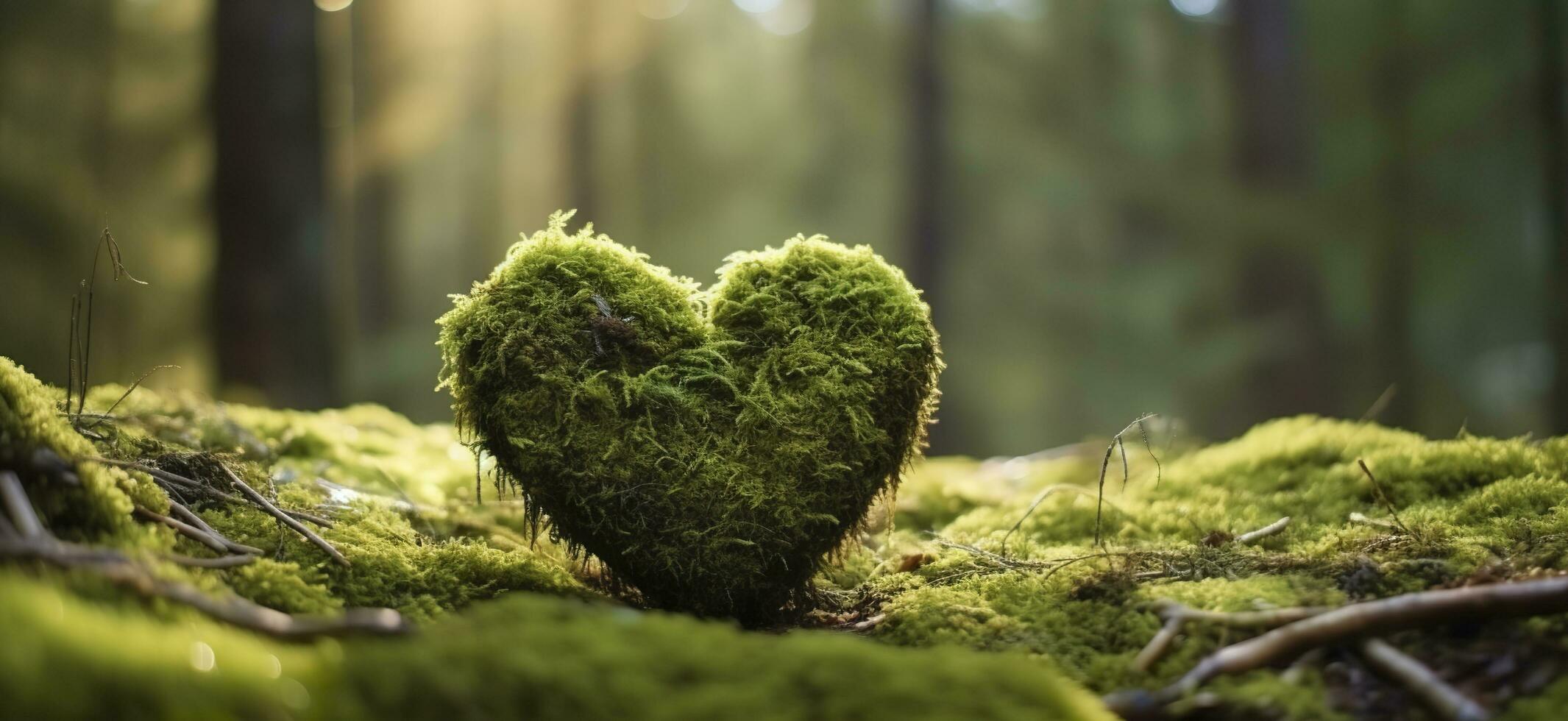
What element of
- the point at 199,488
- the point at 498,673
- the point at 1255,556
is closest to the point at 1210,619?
the point at 1255,556

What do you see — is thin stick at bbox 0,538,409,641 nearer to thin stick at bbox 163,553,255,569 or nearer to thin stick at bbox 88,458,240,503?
thin stick at bbox 163,553,255,569

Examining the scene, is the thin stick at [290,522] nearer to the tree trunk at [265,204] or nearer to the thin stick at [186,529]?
the thin stick at [186,529]

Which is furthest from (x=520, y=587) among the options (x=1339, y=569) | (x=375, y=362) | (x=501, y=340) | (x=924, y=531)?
(x=375, y=362)

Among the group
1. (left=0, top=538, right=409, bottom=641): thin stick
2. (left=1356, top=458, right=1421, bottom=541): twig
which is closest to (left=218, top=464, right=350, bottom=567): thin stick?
(left=0, top=538, right=409, bottom=641): thin stick

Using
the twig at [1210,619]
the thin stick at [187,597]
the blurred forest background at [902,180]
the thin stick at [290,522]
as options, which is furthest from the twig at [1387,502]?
the blurred forest background at [902,180]

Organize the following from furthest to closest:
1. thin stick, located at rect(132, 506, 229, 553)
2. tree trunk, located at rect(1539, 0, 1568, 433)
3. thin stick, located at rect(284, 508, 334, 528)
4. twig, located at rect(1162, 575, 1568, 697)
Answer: tree trunk, located at rect(1539, 0, 1568, 433)
thin stick, located at rect(284, 508, 334, 528)
thin stick, located at rect(132, 506, 229, 553)
twig, located at rect(1162, 575, 1568, 697)

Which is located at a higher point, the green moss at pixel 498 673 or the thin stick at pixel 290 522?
the green moss at pixel 498 673
